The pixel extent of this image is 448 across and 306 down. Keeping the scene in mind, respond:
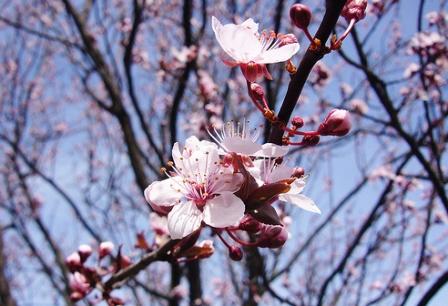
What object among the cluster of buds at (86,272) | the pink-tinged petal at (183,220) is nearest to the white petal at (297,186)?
the pink-tinged petal at (183,220)

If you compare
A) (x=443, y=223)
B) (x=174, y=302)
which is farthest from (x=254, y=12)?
(x=174, y=302)

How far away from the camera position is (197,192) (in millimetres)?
1062

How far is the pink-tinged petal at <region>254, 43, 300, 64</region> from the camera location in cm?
98

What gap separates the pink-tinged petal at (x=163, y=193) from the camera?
0.99 m

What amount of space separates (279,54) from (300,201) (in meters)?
0.33

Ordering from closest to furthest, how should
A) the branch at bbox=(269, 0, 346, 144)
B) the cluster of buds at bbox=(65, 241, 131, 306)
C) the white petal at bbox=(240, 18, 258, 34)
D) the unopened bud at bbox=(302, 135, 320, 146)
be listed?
the branch at bbox=(269, 0, 346, 144) → the unopened bud at bbox=(302, 135, 320, 146) → the white petal at bbox=(240, 18, 258, 34) → the cluster of buds at bbox=(65, 241, 131, 306)

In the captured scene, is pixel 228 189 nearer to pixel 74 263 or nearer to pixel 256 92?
pixel 256 92

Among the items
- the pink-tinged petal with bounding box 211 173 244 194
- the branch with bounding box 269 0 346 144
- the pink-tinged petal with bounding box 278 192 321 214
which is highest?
the branch with bounding box 269 0 346 144

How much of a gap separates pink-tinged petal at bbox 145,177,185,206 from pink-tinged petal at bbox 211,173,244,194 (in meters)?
0.11

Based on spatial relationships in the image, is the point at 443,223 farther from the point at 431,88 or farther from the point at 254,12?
the point at 254,12

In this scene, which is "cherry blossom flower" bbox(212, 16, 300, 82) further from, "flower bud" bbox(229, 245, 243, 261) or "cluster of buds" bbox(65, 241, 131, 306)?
"cluster of buds" bbox(65, 241, 131, 306)

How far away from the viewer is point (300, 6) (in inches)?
39.5

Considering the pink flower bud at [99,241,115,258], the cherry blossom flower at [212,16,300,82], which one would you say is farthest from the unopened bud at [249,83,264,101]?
the pink flower bud at [99,241,115,258]

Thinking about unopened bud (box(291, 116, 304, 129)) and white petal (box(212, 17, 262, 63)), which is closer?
unopened bud (box(291, 116, 304, 129))
